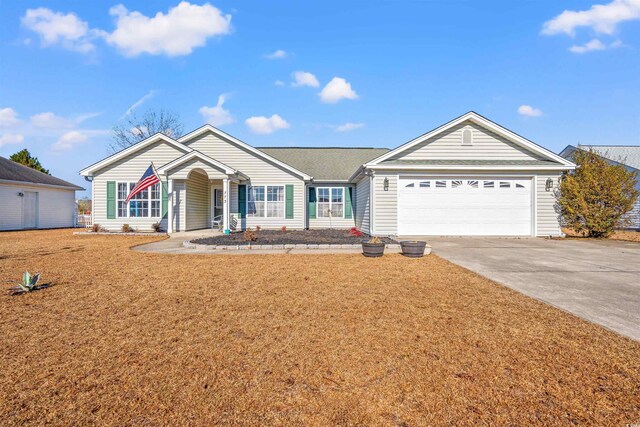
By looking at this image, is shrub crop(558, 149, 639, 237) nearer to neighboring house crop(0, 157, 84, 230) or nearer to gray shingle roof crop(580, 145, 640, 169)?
gray shingle roof crop(580, 145, 640, 169)

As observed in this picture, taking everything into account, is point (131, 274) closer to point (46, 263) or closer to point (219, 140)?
point (46, 263)

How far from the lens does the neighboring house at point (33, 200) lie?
1908cm

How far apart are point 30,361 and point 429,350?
3797 millimetres

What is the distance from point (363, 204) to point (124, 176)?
12.2 metres

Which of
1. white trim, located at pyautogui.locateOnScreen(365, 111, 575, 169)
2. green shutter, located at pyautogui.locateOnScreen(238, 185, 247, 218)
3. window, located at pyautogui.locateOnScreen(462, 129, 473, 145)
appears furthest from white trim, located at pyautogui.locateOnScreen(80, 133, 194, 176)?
window, located at pyautogui.locateOnScreen(462, 129, 473, 145)

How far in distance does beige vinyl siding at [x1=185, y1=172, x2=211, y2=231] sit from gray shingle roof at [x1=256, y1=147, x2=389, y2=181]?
18.4ft

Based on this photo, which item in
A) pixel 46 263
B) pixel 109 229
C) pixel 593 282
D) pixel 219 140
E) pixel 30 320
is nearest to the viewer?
pixel 30 320

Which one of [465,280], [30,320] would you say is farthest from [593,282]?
[30,320]

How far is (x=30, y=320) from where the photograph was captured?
160 inches

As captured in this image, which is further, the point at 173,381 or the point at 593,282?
the point at 593,282

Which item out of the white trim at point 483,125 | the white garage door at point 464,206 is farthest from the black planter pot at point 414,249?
the white trim at point 483,125

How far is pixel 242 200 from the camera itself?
16844 mm

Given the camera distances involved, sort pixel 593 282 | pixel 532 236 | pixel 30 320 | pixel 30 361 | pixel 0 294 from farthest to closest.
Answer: pixel 532 236 < pixel 593 282 < pixel 0 294 < pixel 30 320 < pixel 30 361

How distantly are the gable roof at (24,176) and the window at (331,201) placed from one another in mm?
18243
